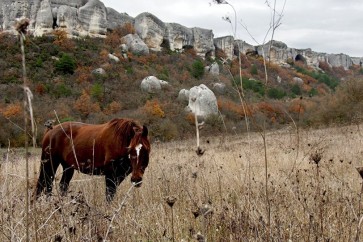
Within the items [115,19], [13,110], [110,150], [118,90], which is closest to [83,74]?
[118,90]

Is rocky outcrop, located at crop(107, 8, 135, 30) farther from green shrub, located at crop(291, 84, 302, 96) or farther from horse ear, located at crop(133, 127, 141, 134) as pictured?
horse ear, located at crop(133, 127, 141, 134)

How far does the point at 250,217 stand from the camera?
9.23 ft

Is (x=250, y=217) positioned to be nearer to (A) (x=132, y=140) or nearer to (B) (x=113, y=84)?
(A) (x=132, y=140)

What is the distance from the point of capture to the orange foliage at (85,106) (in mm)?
40844

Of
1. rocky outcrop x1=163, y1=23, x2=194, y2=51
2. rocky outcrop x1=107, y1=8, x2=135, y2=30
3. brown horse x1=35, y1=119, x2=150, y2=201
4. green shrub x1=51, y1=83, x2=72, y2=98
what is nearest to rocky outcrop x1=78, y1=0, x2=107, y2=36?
rocky outcrop x1=107, y1=8, x2=135, y2=30

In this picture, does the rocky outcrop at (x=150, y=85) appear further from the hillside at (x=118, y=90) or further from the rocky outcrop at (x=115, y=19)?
the rocky outcrop at (x=115, y=19)

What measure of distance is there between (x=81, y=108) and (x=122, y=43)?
1105 inches

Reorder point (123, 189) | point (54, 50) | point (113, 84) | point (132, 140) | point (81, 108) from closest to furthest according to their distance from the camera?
point (132, 140)
point (123, 189)
point (81, 108)
point (113, 84)
point (54, 50)

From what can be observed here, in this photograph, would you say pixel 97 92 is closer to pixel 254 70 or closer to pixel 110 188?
pixel 254 70

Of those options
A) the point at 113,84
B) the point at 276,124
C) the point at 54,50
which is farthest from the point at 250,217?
the point at 54,50

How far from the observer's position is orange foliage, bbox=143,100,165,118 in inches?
1585

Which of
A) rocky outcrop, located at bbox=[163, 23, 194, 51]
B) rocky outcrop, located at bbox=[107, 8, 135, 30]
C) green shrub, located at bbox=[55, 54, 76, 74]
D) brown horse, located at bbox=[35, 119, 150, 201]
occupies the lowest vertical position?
brown horse, located at bbox=[35, 119, 150, 201]

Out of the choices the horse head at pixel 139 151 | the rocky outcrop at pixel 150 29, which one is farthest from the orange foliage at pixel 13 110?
the rocky outcrop at pixel 150 29

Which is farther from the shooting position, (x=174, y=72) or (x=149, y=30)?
(x=149, y=30)
